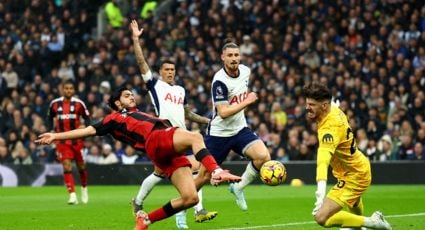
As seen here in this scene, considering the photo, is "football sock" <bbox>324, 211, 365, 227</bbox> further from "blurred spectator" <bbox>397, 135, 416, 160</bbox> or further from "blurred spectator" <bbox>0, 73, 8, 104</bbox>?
"blurred spectator" <bbox>0, 73, 8, 104</bbox>

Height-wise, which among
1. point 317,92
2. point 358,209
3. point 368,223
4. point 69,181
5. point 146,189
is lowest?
point 368,223

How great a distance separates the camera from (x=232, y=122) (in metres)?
14.3

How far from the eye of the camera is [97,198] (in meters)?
20.2

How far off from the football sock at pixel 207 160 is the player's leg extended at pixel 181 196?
51 cm

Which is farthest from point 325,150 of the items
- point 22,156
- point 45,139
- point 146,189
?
point 22,156

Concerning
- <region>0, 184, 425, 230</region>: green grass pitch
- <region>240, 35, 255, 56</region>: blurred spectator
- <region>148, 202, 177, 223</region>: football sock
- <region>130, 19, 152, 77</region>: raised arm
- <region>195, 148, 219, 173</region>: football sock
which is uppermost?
<region>240, 35, 255, 56</region>: blurred spectator

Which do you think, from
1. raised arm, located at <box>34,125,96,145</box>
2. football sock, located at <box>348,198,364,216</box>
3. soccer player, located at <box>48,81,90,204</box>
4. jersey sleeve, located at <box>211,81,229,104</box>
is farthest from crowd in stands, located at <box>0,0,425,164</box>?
raised arm, located at <box>34,125,96,145</box>

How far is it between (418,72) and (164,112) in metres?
12.8

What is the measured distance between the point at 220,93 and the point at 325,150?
3.57 m

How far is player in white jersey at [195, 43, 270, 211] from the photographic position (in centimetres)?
1398

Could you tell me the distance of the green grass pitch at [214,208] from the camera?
1388 centimetres

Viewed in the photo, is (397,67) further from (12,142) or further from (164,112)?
(164,112)

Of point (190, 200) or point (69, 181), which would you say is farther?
point (69, 181)

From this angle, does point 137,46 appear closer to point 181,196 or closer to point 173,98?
point 173,98
